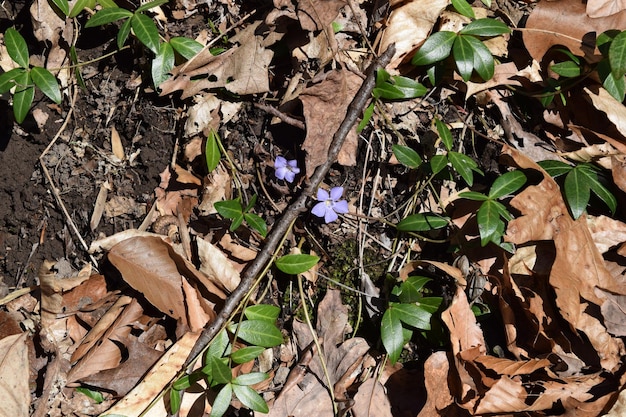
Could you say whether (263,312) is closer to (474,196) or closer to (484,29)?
(474,196)

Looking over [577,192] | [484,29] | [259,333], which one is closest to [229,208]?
[259,333]

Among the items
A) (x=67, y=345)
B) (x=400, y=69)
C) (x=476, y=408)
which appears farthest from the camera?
(x=400, y=69)

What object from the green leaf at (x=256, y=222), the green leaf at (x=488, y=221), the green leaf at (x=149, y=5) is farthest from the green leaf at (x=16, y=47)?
the green leaf at (x=488, y=221)

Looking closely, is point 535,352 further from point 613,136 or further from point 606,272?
point 613,136

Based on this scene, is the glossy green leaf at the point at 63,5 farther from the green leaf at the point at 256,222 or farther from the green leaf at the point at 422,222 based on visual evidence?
the green leaf at the point at 422,222

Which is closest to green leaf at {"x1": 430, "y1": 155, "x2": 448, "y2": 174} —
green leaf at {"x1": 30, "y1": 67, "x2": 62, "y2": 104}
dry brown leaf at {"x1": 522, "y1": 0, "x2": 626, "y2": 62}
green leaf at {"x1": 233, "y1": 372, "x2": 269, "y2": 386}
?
dry brown leaf at {"x1": 522, "y1": 0, "x2": 626, "y2": 62}

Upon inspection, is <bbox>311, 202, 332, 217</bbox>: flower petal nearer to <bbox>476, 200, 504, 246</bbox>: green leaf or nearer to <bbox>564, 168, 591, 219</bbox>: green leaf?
<bbox>476, 200, 504, 246</bbox>: green leaf

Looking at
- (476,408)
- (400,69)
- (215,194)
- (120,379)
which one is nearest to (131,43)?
(215,194)
